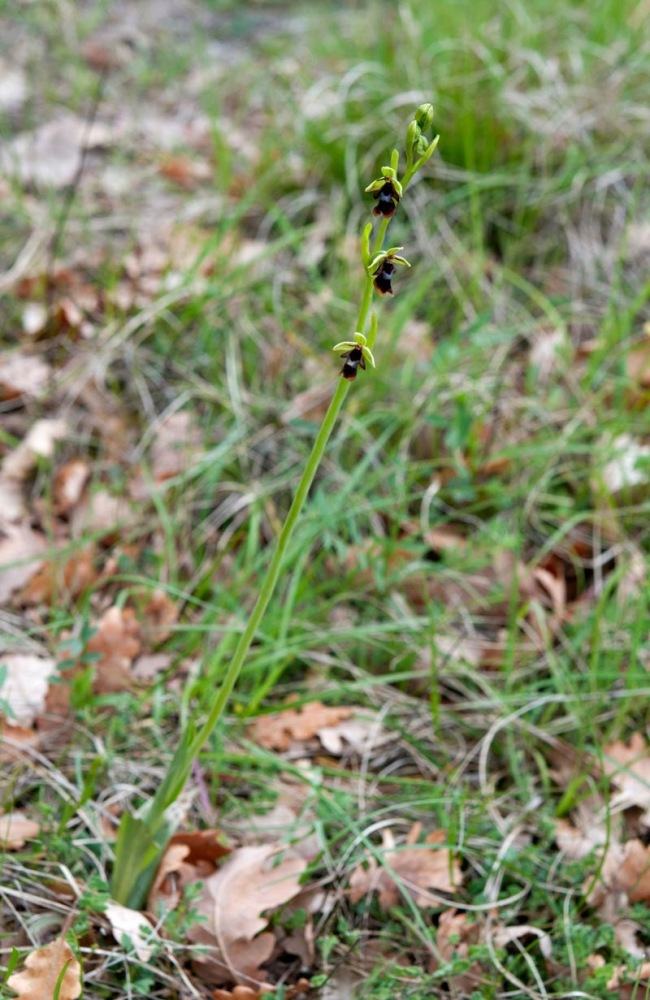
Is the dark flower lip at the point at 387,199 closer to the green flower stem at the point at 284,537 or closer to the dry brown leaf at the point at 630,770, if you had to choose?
the green flower stem at the point at 284,537

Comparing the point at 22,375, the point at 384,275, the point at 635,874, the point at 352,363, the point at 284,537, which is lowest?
the point at 635,874

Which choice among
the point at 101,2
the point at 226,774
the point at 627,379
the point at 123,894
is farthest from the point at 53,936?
the point at 101,2

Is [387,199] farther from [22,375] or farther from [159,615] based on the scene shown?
[22,375]

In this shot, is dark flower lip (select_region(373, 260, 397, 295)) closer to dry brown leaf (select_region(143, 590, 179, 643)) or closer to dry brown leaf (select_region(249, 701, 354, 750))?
dry brown leaf (select_region(249, 701, 354, 750))

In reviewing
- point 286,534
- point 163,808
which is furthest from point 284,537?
point 163,808

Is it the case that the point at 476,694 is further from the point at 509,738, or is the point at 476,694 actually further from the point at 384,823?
the point at 384,823

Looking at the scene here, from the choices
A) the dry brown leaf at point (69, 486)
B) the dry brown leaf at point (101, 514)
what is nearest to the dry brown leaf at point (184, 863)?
the dry brown leaf at point (101, 514)

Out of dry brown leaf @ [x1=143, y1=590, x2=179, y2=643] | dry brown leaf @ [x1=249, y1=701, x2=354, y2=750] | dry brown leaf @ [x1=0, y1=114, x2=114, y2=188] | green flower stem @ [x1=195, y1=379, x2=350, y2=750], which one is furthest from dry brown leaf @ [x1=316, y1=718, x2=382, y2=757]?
dry brown leaf @ [x1=0, y1=114, x2=114, y2=188]
